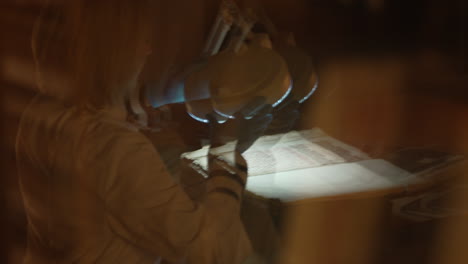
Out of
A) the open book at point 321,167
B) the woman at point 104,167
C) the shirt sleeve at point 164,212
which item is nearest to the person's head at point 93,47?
the woman at point 104,167

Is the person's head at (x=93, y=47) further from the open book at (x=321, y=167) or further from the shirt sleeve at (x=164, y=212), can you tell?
the open book at (x=321, y=167)

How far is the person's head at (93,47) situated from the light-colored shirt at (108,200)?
0.05 meters

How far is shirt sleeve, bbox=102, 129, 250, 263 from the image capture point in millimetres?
789

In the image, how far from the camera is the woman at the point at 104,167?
800 millimetres

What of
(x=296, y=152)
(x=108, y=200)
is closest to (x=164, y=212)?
(x=108, y=200)

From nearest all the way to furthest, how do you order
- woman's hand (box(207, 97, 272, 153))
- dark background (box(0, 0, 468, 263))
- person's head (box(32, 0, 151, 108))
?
dark background (box(0, 0, 468, 263)), woman's hand (box(207, 97, 272, 153)), person's head (box(32, 0, 151, 108))

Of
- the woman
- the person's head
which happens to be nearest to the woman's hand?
the woman

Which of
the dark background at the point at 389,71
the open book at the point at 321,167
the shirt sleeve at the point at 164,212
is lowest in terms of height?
the shirt sleeve at the point at 164,212

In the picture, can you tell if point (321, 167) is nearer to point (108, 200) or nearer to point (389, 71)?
point (389, 71)

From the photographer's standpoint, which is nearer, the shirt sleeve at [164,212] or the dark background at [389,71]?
the dark background at [389,71]

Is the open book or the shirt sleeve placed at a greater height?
the open book

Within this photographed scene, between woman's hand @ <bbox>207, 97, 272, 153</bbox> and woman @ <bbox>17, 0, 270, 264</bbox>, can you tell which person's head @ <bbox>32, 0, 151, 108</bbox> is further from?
woman's hand @ <bbox>207, 97, 272, 153</bbox>

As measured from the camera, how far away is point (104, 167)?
0.89m

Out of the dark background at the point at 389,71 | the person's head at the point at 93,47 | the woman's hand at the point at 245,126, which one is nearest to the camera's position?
the dark background at the point at 389,71
